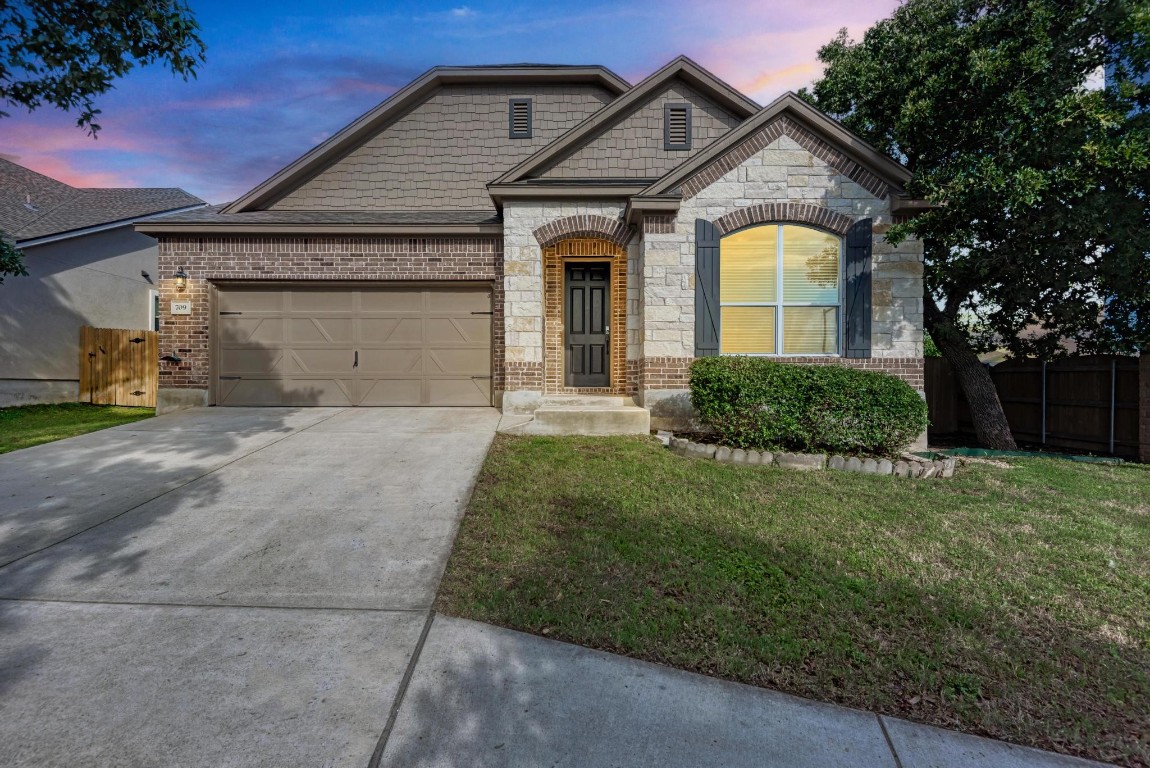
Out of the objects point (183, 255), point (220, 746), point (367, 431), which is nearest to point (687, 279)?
point (367, 431)

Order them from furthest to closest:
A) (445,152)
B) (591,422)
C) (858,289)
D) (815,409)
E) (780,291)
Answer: (445,152)
(780,291)
(858,289)
(591,422)
(815,409)

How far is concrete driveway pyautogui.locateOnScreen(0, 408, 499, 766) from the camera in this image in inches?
93.3

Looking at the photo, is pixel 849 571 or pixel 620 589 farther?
pixel 849 571

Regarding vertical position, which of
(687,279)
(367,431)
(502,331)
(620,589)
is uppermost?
(687,279)

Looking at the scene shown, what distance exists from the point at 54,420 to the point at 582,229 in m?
10.6

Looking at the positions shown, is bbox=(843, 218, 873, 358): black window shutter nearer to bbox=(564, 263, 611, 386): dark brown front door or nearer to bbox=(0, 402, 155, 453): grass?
bbox=(564, 263, 611, 386): dark brown front door

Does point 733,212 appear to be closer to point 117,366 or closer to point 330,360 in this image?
point 330,360

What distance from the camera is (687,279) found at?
8523 mm

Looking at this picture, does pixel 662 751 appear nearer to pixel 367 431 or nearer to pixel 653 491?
pixel 653 491

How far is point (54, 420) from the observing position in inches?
404

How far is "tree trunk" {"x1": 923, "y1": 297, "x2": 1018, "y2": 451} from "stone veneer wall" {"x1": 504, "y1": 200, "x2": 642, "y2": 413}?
5716 mm

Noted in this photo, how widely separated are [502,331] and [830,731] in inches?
332

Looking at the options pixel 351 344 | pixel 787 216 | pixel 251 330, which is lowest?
pixel 351 344

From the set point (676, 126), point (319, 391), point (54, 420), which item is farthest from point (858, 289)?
point (54, 420)
